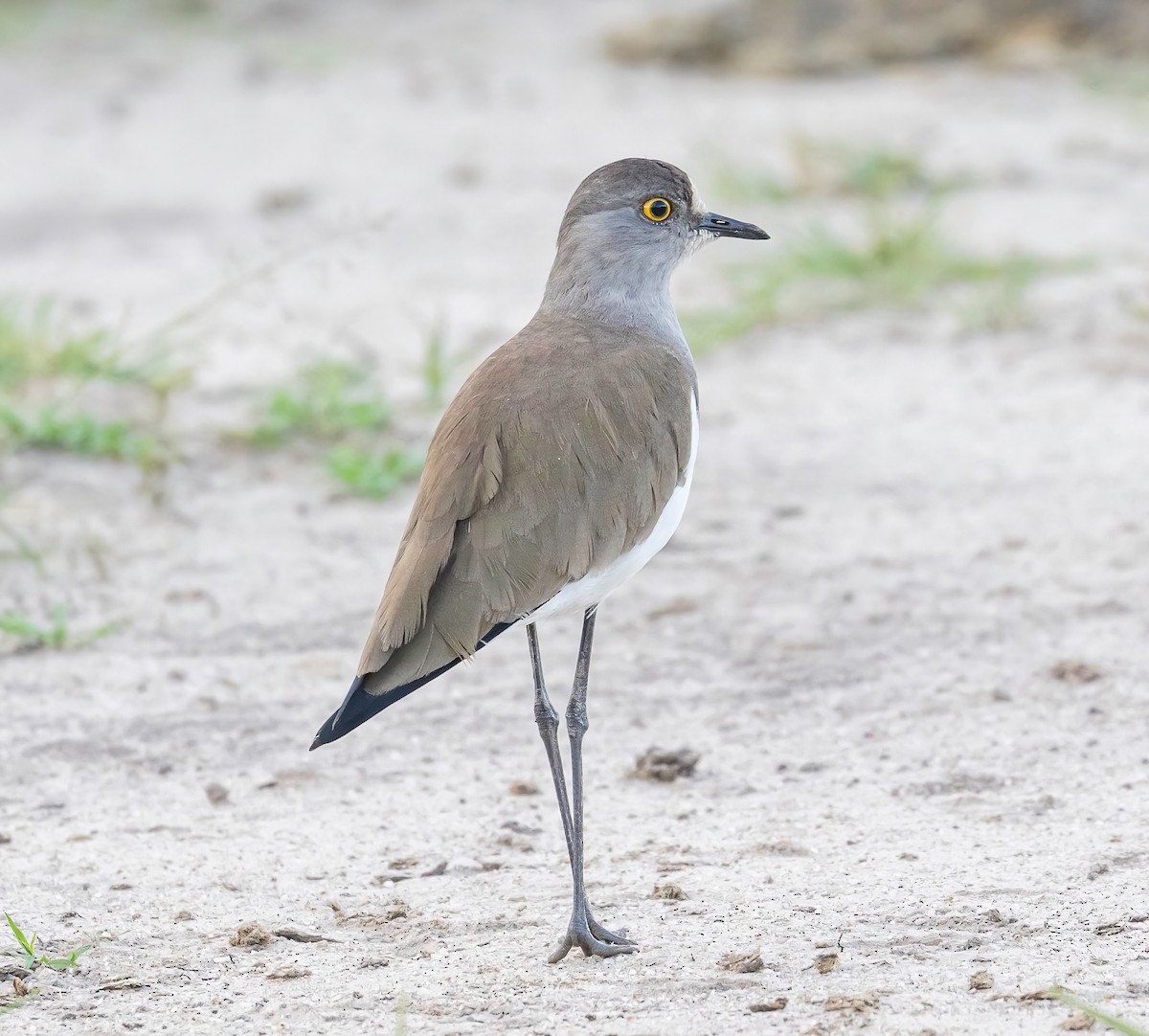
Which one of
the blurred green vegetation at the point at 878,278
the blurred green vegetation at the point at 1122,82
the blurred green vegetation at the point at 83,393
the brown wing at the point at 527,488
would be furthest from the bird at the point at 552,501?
the blurred green vegetation at the point at 1122,82

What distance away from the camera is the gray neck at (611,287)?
4012 millimetres

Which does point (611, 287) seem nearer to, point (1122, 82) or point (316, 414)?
point (316, 414)

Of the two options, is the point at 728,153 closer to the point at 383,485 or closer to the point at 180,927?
the point at 383,485

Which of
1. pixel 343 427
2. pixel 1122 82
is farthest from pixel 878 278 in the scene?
pixel 1122 82

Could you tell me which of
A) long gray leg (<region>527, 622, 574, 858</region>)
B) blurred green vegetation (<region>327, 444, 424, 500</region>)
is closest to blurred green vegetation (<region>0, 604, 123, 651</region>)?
blurred green vegetation (<region>327, 444, 424, 500</region>)

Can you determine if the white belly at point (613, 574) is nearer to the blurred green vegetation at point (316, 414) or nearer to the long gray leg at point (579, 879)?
the long gray leg at point (579, 879)

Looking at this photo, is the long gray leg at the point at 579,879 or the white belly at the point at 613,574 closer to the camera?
the long gray leg at the point at 579,879

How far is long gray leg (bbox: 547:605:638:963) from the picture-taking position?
11.0 feet

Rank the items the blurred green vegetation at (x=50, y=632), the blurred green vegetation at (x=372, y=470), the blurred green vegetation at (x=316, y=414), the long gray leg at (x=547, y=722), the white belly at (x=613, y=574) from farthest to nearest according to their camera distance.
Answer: the blurred green vegetation at (x=316, y=414), the blurred green vegetation at (x=372, y=470), the blurred green vegetation at (x=50, y=632), the long gray leg at (x=547, y=722), the white belly at (x=613, y=574)

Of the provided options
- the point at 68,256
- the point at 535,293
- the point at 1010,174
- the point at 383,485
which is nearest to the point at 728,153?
the point at 1010,174

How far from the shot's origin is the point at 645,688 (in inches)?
190

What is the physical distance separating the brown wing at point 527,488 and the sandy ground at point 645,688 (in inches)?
26.0

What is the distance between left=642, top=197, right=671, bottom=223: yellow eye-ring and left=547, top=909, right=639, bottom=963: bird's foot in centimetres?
166

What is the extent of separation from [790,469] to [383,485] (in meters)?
1.48
